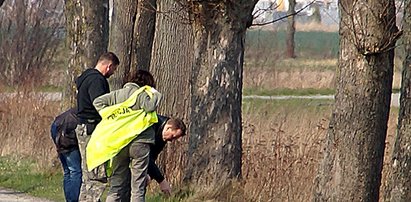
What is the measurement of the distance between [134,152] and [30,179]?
6.14m

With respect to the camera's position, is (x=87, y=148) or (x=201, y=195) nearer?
(x=87, y=148)

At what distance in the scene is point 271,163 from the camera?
43.1ft

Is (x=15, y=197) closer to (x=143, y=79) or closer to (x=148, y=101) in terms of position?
(x=143, y=79)

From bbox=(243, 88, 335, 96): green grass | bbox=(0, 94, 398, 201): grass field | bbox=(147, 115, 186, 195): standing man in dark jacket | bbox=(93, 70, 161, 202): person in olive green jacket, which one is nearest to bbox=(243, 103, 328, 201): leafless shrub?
bbox=(0, 94, 398, 201): grass field

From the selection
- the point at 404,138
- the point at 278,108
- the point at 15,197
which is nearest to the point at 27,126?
the point at 15,197

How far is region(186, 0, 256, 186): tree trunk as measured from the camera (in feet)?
39.0

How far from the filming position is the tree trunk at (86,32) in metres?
15.4

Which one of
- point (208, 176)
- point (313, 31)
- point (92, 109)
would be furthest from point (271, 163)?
point (313, 31)

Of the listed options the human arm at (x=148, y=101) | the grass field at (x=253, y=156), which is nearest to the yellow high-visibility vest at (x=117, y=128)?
the human arm at (x=148, y=101)

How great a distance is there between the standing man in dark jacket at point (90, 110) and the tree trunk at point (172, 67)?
322 centimetres

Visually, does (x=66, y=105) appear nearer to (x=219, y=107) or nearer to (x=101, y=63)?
(x=219, y=107)

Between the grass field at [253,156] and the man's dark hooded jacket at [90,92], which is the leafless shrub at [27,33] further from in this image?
the man's dark hooded jacket at [90,92]

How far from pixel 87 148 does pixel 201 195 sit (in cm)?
260

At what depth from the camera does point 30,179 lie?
50.0ft
